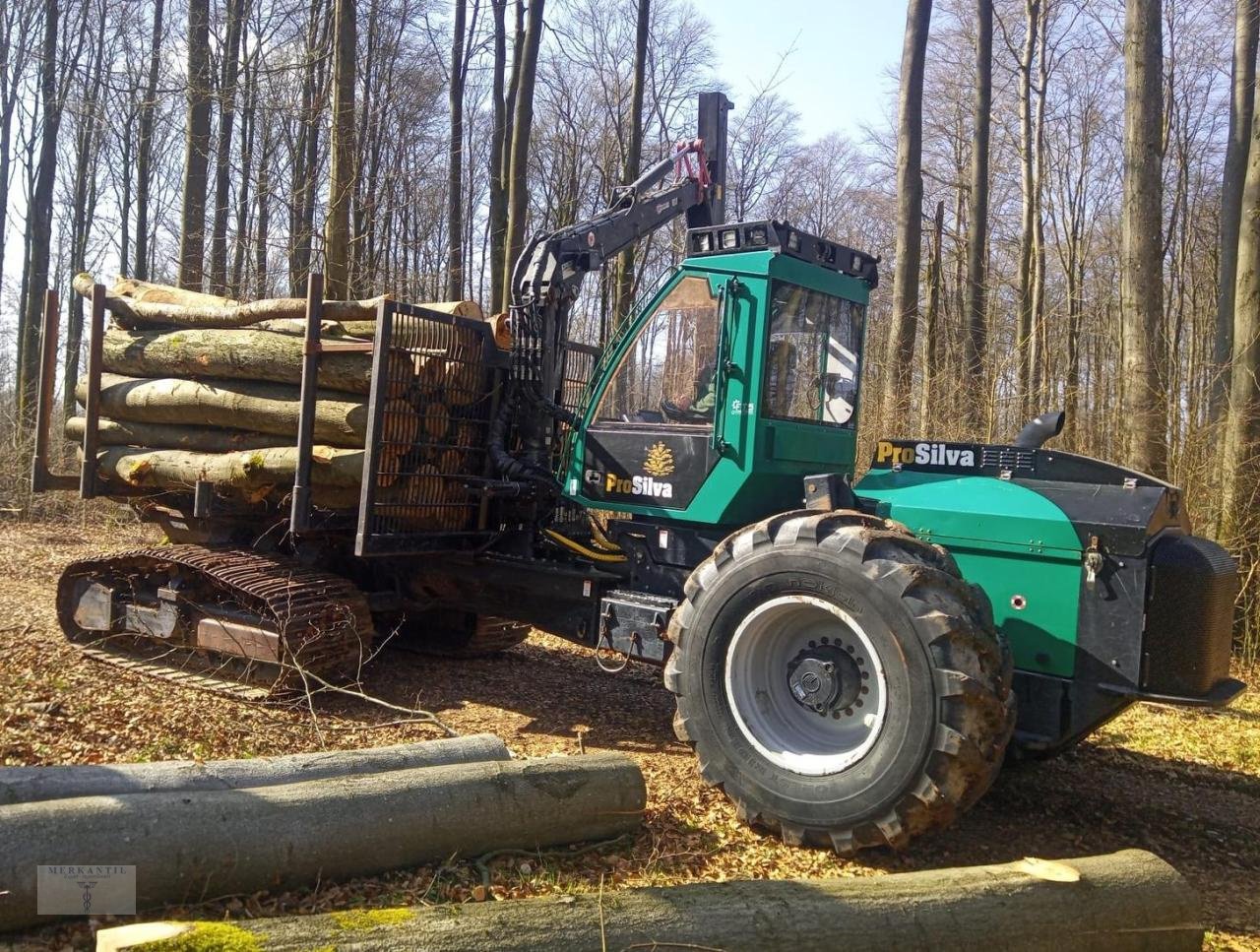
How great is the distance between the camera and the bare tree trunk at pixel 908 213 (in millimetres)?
13273

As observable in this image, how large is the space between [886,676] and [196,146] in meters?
14.2

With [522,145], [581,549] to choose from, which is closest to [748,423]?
[581,549]

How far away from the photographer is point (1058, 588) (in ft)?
16.1

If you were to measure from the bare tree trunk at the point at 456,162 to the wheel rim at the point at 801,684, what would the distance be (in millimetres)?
13558

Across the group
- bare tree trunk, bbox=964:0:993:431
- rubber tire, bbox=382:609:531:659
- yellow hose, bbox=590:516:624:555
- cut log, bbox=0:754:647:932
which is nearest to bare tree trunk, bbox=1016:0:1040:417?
bare tree trunk, bbox=964:0:993:431

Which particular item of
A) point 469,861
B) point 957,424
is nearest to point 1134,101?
point 957,424

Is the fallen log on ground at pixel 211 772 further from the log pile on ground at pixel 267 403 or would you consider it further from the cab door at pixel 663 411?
the log pile on ground at pixel 267 403

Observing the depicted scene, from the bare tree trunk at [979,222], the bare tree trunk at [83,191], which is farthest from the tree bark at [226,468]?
the bare tree trunk at [83,191]

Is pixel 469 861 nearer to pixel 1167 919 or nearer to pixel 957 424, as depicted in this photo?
pixel 1167 919

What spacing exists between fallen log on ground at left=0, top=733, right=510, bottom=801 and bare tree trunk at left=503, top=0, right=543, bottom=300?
10966mm

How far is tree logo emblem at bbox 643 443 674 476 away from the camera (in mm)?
6105

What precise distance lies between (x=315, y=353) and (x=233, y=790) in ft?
11.4

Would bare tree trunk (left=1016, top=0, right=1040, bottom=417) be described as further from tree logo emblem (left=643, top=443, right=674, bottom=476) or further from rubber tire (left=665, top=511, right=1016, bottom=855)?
rubber tire (left=665, top=511, right=1016, bottom=855)

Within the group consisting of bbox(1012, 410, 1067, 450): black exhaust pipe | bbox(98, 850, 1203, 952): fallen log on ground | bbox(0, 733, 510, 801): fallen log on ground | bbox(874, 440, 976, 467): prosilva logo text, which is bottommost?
bbox(98, 850, 1203, 952): fallen log on ground
